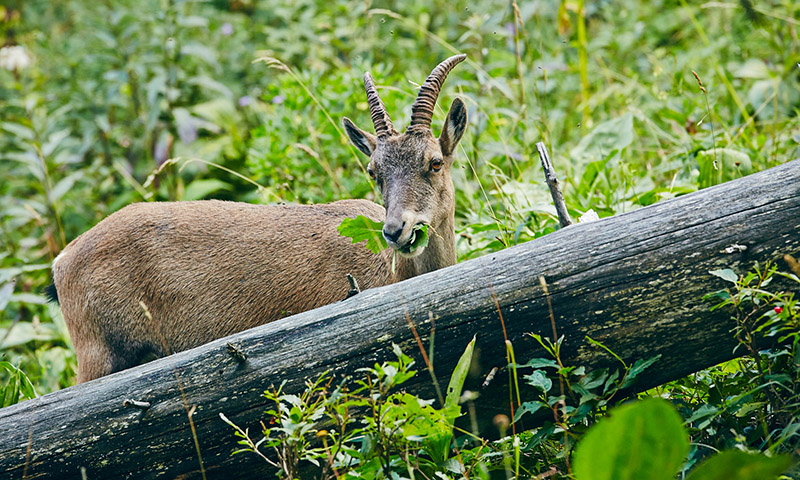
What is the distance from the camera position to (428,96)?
4613 mm

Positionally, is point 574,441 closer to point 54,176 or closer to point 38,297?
point 38,297

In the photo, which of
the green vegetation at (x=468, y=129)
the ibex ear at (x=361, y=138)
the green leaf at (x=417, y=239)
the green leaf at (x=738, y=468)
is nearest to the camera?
the green leaf at (x=738, y=468)

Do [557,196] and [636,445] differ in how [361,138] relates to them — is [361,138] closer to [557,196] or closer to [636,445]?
[557,196]

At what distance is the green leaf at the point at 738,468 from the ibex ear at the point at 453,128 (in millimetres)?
3298

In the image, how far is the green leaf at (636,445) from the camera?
185 cm

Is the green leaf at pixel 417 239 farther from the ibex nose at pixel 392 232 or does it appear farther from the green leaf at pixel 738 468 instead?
the green leaf at pixel 738 468

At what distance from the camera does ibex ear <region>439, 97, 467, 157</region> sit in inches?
191

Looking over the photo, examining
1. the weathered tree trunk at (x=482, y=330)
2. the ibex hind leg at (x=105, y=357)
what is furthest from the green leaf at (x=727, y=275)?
the ibex hind leg at (x=105, y=357)

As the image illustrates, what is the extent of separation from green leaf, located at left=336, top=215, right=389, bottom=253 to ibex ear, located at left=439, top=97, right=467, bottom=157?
3.10ft

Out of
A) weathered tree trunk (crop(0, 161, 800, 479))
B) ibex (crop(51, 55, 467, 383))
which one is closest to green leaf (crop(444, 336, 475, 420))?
weathered tree trunk (crop(0, 161, 800, 479))

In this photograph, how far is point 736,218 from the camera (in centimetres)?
296

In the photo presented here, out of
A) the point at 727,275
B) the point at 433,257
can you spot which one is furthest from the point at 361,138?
the point at 727,275

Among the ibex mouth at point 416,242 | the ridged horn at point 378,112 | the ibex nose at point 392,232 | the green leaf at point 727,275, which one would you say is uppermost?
the ridged horn at point 378,112

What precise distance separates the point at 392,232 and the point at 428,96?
3.39 ft
